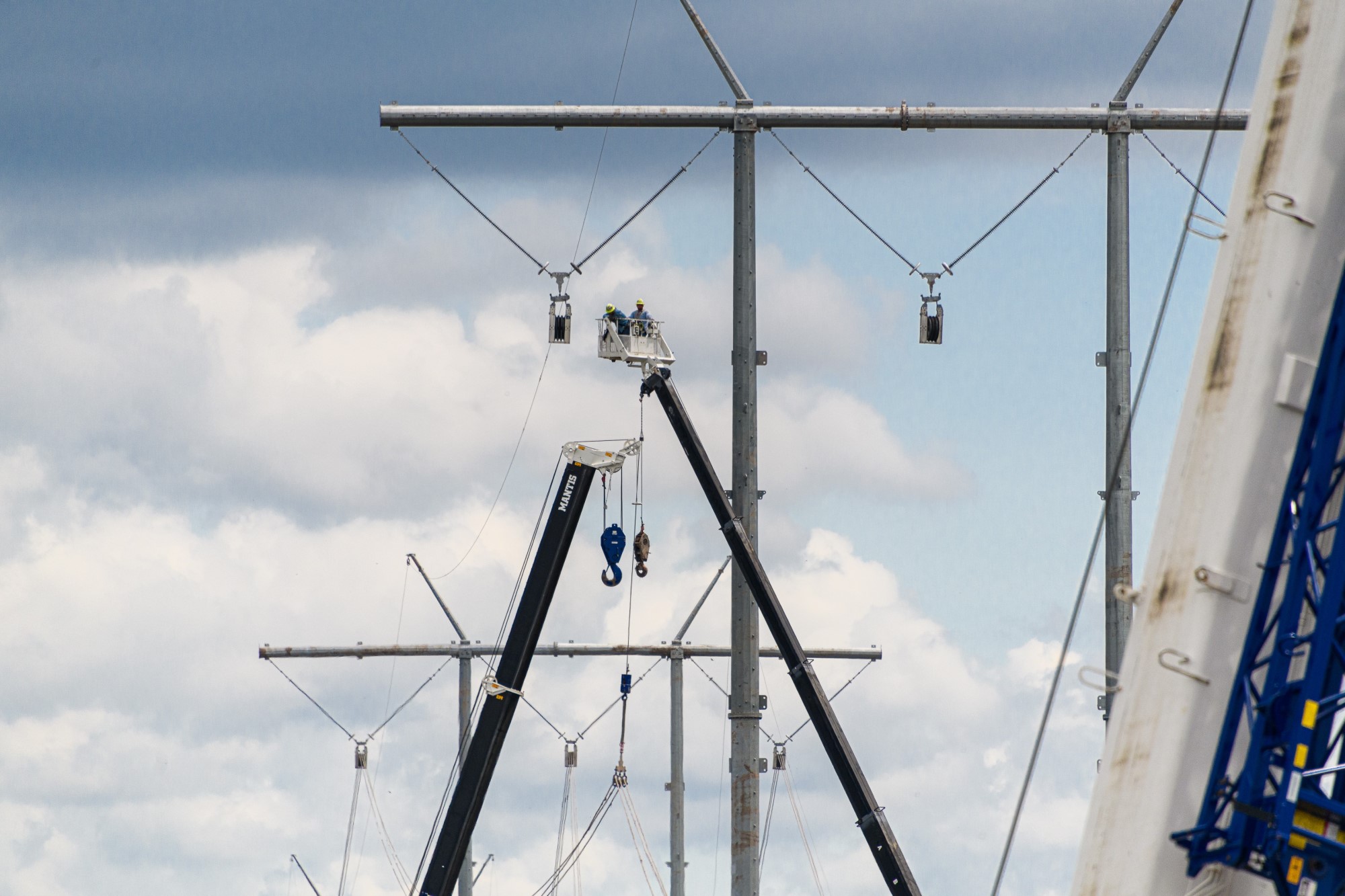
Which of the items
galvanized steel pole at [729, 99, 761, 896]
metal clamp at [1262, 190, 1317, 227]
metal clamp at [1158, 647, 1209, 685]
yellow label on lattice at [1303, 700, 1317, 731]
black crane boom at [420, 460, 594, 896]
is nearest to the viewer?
yellow label on lattice at [1303, 700, 1317, 731]

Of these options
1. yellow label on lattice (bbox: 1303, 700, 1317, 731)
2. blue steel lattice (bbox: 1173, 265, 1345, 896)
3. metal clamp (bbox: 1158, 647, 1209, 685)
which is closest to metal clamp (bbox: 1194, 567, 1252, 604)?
blue steel lattice (bbox: 1173, 265, 1345, 896)

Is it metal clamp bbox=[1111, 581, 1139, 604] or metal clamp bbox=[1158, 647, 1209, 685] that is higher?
metal clamp bbox=[1111, 581, 1139, 604]

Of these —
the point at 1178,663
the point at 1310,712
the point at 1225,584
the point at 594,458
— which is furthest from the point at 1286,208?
the point at 594,458

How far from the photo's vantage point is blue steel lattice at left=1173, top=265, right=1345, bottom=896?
1123cm

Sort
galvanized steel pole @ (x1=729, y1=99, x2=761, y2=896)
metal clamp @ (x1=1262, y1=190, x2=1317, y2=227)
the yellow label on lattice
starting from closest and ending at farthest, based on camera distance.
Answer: the yellow label on lattice, metal clamp @ (x1=1262, y1=190, x2=1317, y2=227), galvanized steel pole @ (x1=729, y1=99, x2=761, y2=896)

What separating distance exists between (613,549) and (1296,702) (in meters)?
14.3

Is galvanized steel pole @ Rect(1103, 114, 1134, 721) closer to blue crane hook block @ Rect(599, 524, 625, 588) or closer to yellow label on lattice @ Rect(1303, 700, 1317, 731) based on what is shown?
blue crane hook block @ Rect(599, 524, 625, 588)

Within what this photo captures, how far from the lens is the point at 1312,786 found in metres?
11.3

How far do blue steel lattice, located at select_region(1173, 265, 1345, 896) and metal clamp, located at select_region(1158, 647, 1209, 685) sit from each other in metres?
0.19

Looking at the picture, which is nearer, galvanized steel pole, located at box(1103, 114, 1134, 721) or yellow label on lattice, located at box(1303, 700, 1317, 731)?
yellow label on lattice, located at box(1303, 700, 1317, 731)

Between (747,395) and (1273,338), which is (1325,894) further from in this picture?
(747,395)

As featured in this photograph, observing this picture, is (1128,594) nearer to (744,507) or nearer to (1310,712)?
(1310,712)

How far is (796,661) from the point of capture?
81.7 feet

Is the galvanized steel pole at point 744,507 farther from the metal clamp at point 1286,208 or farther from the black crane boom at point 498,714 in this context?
the metal clamp at point 1286,208
